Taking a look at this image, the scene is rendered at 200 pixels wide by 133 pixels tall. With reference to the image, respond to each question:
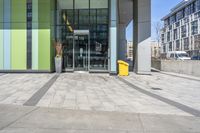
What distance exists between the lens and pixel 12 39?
22.2m

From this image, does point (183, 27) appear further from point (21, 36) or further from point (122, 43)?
point (21, 36)

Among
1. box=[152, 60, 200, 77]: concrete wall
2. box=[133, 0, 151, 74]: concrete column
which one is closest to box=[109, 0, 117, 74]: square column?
box=[133, 0, 151, 74]: concrete column

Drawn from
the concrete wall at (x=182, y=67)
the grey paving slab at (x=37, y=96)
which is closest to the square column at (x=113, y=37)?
the concrete wall at (x=182, y=67)

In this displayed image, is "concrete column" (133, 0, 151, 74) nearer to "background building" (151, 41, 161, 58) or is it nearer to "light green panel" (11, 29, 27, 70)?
"light green panel" (11, 29, 27, 70)

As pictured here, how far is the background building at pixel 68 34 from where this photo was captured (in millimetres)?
22141

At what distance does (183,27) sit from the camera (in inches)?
4286

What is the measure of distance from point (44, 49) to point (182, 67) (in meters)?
12.4

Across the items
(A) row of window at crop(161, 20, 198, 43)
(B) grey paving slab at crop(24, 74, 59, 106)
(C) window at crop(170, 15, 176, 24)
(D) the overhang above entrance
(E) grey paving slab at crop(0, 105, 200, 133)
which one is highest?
(C) window at crop(170, 15, 176, 24)

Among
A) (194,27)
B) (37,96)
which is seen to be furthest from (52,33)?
(194,27)

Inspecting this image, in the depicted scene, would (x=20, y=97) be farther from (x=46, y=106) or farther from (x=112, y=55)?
(x=112, y=55)

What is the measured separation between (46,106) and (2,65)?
507 inches

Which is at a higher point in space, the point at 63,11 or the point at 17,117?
the point at 63,11

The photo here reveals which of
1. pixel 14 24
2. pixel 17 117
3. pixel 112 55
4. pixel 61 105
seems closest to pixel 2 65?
pixel 14 24

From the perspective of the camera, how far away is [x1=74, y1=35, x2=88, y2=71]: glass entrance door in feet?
77.8
